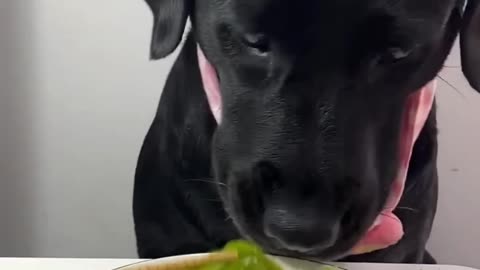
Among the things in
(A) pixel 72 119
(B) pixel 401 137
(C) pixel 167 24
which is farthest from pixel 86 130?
(B) pixel 401 137

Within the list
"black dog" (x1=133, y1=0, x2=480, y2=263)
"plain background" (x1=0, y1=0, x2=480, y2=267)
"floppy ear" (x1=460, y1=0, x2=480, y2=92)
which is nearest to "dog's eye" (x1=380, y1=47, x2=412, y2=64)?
"black dog" (x1=133, y1=0, x2=480, y2=263)

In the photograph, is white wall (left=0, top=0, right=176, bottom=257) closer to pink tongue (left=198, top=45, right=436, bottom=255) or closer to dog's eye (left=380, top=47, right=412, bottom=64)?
pink tongue (left=198, top=45, right=436, bottom=255)

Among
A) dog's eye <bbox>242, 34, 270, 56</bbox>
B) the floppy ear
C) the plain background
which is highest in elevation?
dog's eye <bbox>242, 34, 270, 56</bbox>

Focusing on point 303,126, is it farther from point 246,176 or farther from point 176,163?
point 176,163

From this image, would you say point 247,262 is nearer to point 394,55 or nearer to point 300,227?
point 300,227

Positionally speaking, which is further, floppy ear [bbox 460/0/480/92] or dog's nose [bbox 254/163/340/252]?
floppy ear [bbox 460/0/480/92]

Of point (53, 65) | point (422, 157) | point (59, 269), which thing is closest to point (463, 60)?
point (422, 157)
